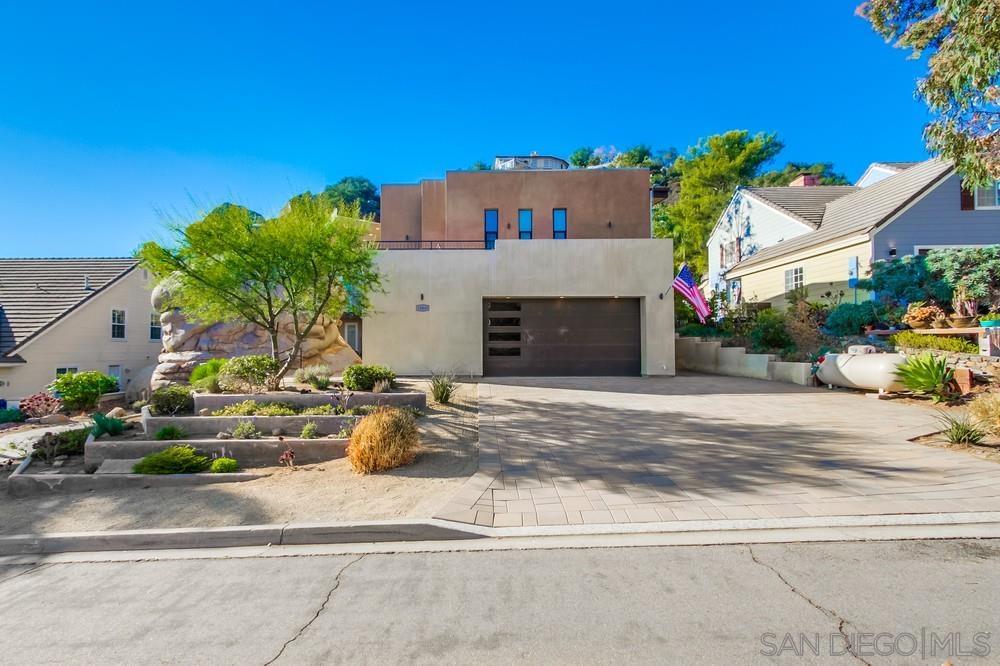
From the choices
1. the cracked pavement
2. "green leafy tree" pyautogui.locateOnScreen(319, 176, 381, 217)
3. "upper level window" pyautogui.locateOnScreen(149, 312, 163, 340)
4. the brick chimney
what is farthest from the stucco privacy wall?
"green leafy tree" pyautogui.locateOnScreen(319, 176, 381, 217)

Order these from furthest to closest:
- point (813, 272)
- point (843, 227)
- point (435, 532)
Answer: point (813, 272), point (843, 227), point (435, 532)

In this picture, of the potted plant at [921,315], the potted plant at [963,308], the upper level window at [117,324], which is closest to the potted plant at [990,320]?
the potted plant at [963,308]

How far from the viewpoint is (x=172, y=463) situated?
6.66 m

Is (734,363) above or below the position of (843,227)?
below

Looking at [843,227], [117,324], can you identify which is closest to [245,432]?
[117,324]

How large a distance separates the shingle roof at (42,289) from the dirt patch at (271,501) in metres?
17.0

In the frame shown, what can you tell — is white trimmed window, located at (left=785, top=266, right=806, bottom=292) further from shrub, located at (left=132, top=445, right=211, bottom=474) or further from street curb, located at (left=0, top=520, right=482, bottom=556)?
shrub, located at (left=132, top=445, right=211, bottom=474)

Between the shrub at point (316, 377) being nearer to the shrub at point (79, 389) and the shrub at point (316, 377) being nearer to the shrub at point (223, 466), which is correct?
the shrub at point (223, 466)

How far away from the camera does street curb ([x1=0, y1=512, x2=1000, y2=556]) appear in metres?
4.35

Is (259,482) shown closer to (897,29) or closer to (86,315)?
(897,29)

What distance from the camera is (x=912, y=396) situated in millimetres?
10117

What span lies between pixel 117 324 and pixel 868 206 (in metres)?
32.3

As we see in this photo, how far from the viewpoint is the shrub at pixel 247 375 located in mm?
9781

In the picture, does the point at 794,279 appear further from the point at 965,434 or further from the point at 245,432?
the point at 245,432
